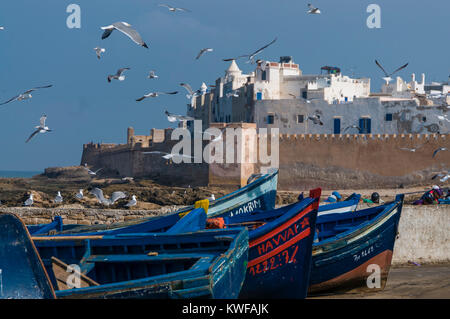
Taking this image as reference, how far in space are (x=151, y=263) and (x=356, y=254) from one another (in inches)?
182

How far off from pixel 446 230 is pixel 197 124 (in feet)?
126

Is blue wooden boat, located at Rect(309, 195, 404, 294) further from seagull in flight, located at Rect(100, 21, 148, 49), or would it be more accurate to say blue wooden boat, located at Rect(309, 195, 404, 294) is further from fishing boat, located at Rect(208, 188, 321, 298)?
seagull in flight, located at Rect(100, 21, 148, 49)

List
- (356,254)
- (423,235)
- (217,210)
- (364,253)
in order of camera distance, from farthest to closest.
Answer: (423,235) → (217,210) → (364,253) → (356,254)

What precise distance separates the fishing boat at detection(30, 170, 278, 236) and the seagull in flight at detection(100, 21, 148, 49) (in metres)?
3.39

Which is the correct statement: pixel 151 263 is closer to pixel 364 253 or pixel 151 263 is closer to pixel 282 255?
pixel 282 255

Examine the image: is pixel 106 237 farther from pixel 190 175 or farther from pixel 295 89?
pixel 295 89

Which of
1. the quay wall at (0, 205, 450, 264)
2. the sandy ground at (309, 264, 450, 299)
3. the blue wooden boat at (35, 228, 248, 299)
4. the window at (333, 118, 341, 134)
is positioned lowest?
the sandy ground at (309, 264, 450, 299)

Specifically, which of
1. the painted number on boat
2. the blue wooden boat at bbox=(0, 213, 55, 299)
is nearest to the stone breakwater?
the painted number on boat

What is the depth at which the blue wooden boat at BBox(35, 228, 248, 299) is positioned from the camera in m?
9.69

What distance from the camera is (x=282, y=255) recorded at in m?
12.0

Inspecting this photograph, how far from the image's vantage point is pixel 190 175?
4216 cm

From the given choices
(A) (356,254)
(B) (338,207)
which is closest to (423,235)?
(B) (338,207)

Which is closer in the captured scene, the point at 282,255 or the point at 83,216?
the point at 282,255

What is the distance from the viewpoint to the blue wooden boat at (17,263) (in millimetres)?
9500
